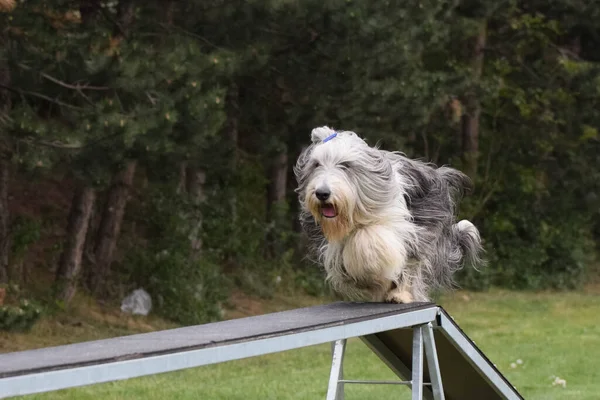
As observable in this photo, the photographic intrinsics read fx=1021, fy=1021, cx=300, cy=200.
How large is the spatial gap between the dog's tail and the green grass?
2.40 meters

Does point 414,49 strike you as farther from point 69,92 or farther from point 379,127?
point 69,92

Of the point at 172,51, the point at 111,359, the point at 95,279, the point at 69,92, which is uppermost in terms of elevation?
the point at 172,51

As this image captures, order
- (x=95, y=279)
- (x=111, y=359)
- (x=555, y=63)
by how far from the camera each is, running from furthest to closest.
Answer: (x=555, y=63), (x=95, y=279), (x=111, y=359)

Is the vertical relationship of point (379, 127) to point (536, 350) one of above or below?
above

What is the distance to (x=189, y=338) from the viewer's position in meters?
3.75

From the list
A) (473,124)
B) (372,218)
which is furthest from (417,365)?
(473,124)

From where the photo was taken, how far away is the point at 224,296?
12.6m

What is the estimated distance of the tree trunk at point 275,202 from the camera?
1436 centimetres

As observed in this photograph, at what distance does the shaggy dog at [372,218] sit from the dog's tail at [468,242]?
232mm

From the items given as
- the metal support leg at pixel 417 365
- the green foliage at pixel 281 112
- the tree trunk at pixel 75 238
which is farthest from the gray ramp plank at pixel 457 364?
the tree trunk at pixel 75 238

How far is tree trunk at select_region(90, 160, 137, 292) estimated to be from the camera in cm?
1200

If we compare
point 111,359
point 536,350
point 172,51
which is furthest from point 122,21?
point 111,359

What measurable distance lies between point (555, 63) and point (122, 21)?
910 centimetres

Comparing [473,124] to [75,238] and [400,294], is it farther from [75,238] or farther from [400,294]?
[400,294]
